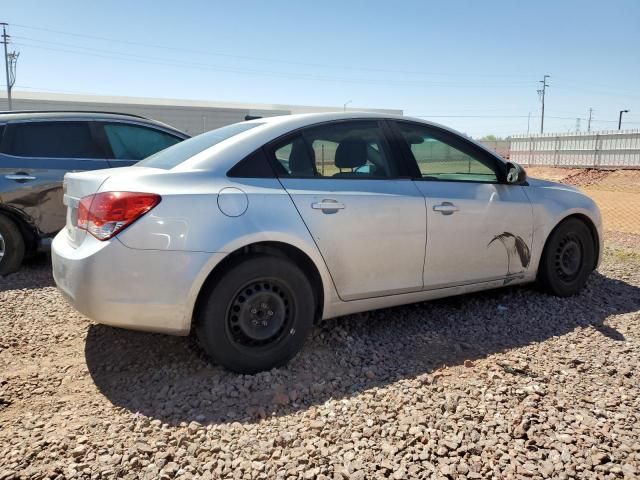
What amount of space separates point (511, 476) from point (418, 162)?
2.28 meters

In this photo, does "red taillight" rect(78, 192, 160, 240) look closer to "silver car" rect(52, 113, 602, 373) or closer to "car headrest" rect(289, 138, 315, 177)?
"silver car" rect(52, 113, 602, 373)

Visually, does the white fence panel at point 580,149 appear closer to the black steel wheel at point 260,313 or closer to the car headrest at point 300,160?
the car headrest at point 300,160

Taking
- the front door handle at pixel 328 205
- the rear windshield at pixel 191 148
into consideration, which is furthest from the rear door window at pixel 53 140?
the front door handle at pixel 328 205

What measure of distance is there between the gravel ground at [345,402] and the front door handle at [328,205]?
0.99 m

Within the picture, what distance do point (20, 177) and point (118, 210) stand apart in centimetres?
335

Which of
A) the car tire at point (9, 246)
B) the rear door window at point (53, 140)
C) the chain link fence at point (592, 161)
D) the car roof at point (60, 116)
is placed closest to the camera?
the car tire at point (9, 246)

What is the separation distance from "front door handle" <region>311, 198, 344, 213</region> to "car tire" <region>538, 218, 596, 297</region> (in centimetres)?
226

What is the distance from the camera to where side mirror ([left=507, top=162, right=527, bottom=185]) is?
4.21 m

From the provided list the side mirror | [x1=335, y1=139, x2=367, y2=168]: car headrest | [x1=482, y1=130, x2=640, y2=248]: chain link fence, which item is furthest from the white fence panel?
[x1=335, y1=139, x2=367, y2=168]: car headrest

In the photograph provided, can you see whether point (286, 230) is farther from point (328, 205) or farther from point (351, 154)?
point (351, 154)

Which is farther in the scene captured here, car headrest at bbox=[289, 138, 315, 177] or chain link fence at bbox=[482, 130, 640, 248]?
chain link fence at bbox=[482, 130, 640, 248]

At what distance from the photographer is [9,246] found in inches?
213

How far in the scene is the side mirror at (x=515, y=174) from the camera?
4.21 meters

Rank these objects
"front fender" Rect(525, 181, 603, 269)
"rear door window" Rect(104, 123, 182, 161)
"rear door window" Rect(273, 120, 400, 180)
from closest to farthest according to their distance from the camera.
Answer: "rear door window" Rect(273, 120, 400, 180)
"front fender" Rect(525, 181, 603, 269)
"rear door window" Rect(104, 123, 182, 161)
